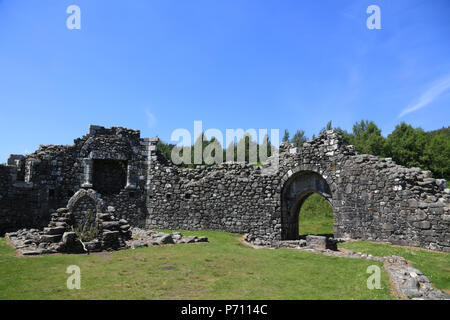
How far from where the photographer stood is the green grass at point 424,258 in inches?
304

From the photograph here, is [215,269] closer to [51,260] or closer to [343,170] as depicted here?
[51,260]

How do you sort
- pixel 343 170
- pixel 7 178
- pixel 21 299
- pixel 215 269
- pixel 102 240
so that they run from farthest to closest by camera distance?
pixel 7 178
pixel 343 170
pixel 102 240
pixel 215 269
pixel 21 299

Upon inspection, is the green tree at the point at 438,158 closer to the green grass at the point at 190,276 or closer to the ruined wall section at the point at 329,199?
the ruined wall section at the point at 329,199

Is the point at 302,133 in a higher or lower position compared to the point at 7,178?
higher

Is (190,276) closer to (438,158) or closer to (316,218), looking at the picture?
(316,218)

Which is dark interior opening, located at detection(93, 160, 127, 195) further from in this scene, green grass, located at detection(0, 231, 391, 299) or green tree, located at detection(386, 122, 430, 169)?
green tree, located at detection(386, 122, 430, 169)

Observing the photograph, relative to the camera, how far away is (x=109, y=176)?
69.5 feet

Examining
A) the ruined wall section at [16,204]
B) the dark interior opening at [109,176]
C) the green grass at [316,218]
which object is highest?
the dark interior opening at [109,176]

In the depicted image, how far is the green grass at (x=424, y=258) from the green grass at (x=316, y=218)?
25.8 feet

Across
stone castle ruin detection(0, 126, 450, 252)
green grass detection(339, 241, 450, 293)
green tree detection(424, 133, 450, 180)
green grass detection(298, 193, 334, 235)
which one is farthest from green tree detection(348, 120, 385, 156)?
green grass detection(339, 241, 450, 293)

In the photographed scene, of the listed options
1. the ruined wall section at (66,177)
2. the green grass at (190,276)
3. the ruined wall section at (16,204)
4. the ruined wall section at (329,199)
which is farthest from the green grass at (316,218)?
the ruined wall section at (16,204)

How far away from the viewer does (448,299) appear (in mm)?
5574
